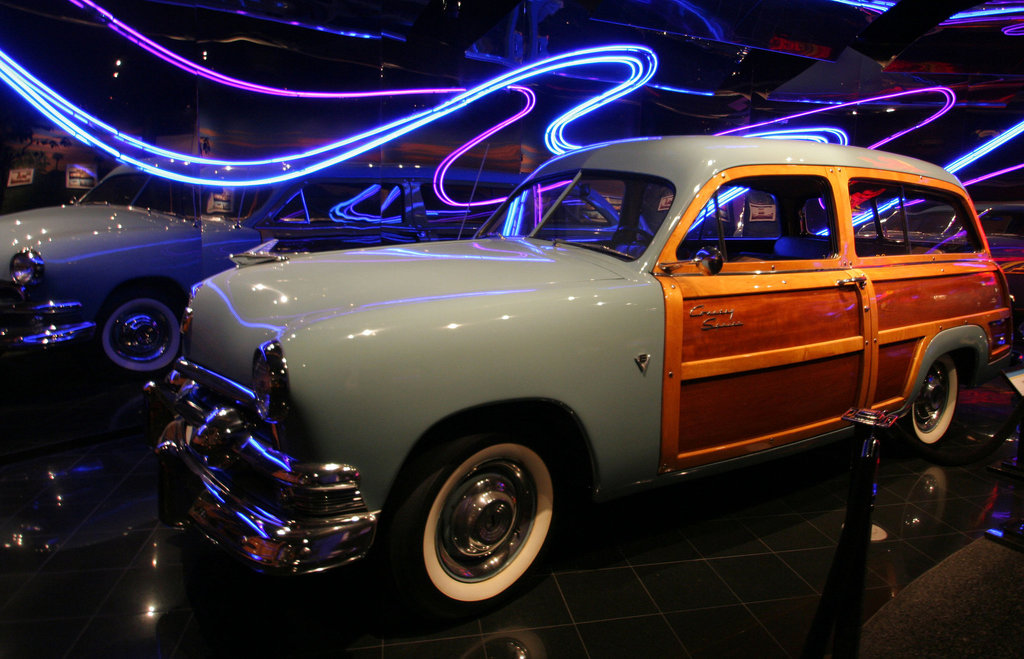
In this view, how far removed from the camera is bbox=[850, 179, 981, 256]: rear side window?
3492 millimetres

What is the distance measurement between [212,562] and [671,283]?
7.13ft

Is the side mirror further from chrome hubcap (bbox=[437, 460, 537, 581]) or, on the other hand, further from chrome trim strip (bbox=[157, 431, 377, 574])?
chrome trim strip (bbox=[157, 431, 377, 574])

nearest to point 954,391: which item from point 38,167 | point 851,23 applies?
point 851,23

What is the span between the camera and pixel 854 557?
68.5 inches

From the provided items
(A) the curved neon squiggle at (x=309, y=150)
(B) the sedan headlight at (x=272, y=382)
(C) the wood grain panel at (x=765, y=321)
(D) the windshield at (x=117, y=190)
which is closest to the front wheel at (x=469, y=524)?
(B) the sedan headlight at (x=272, y=382)

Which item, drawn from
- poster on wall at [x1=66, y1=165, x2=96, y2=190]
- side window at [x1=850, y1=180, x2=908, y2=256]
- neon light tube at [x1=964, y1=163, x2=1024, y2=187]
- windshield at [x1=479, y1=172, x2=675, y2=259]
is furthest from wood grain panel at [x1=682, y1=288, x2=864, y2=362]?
neon light tube at [x1=964, y1=163, x2=1024, y2=187]

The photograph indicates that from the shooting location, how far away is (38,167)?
5.32 meters

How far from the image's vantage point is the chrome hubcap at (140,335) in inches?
203

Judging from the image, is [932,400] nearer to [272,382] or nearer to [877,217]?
[877,217]

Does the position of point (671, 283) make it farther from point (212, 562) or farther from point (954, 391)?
point (954, 391)

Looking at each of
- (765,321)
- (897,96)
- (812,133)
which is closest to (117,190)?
(765,321)

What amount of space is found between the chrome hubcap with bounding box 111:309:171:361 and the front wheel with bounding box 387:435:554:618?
420 cm

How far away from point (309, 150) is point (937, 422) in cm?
563

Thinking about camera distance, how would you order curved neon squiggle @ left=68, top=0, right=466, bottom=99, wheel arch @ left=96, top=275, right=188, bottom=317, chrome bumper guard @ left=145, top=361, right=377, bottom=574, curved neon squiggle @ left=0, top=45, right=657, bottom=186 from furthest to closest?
curved neon squiggle @ left=68, top=0, right=466, bottom=99 < curved neon squiggle @ left=0, top=45, right=657, bottom=186 < wheel arch @ left=96, top=275, right=188, bottom=317 < chrome bumper guard @ left=145, top=361, right=377, bottom=574
